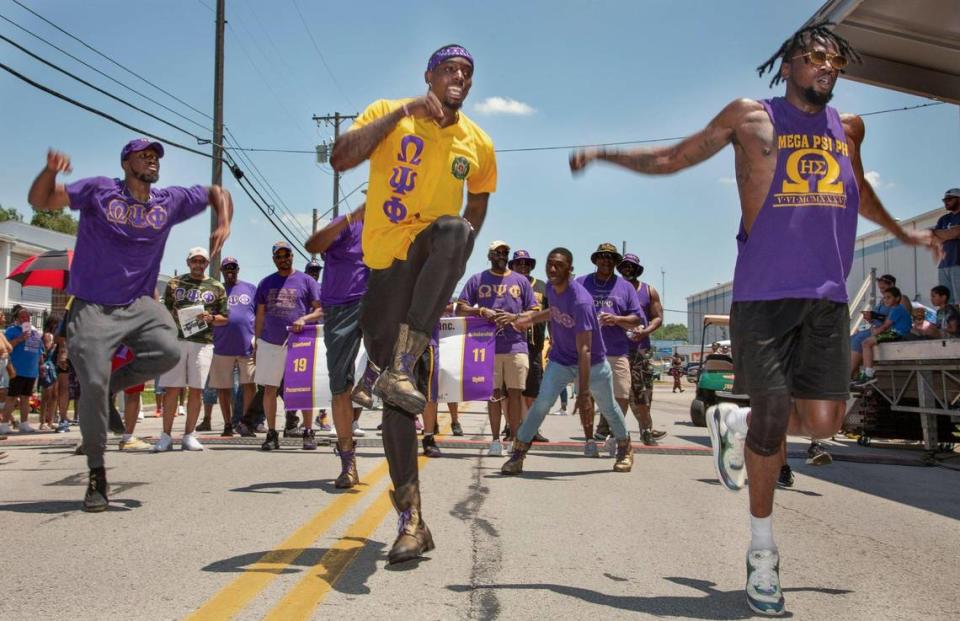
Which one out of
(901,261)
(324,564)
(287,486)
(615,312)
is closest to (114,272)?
(287,486)

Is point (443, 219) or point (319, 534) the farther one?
point (319, 534)

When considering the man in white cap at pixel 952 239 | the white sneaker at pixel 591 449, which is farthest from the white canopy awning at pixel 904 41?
the white sneaker at pixel 591 449

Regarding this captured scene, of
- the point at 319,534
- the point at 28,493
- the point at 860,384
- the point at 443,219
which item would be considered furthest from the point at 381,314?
the point at 860,384

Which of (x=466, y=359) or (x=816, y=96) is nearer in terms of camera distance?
(x=816, y=96)

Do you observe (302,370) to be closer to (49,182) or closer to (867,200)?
(49,182)

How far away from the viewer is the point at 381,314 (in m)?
3.84

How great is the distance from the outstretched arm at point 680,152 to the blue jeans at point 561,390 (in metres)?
3.77

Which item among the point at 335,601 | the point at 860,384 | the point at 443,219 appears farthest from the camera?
the point at 860,384

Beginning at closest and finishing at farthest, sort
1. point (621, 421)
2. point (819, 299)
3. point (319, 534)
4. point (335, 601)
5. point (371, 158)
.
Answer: point (335, 601)
point (819, 299)
point (371, 158)
point (319, 534)
point (621, 421)

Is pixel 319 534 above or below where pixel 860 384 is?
below

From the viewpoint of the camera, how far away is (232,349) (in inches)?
405

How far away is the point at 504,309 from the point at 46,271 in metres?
7.76

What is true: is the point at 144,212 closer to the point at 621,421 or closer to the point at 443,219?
the point at 443,219

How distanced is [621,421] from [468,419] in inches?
295
